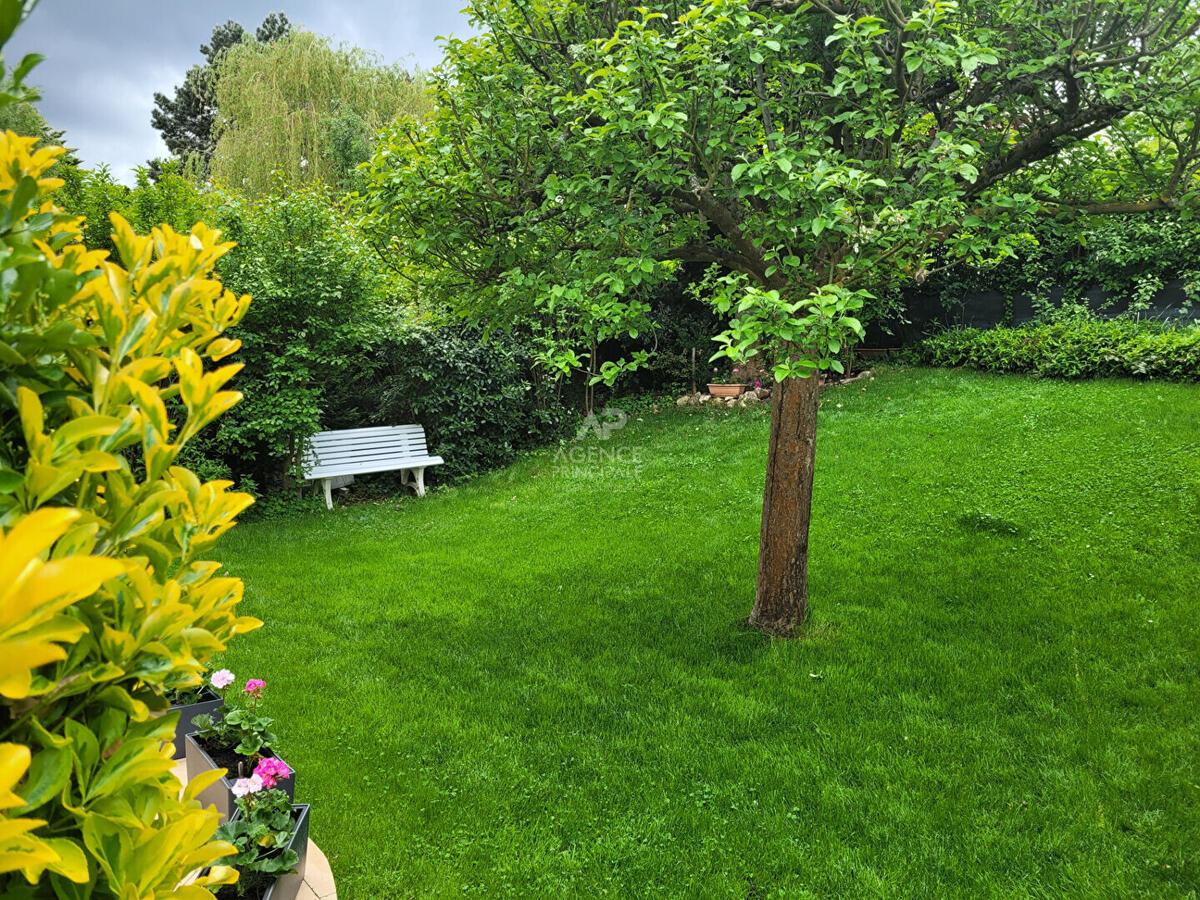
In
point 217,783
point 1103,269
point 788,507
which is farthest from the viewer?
point 1103,269

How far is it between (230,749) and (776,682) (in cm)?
280

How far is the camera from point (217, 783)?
256 centimetres

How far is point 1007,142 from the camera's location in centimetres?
421

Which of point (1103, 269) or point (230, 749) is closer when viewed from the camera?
point (230, 749)

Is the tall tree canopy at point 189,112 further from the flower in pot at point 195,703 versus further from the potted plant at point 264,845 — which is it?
the potted plant at point 264,845

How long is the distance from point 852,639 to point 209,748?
11.7 ft

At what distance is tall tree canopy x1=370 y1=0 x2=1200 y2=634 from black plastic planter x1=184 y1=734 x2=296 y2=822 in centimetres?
248

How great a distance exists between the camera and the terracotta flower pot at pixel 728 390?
37.4ft

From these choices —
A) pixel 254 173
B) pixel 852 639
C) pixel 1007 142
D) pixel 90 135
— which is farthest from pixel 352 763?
pixel 254 173

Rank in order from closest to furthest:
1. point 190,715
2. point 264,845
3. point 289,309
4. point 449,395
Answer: point 264,845, point 190,715, point 289,309, point 449,395

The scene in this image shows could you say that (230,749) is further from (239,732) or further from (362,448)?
(362,448)

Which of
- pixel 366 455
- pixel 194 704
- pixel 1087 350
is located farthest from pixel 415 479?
pixel 1087 350

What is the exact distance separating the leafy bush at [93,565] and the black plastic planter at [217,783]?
1.66 m

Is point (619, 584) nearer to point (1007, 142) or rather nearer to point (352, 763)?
point (352, 763)
